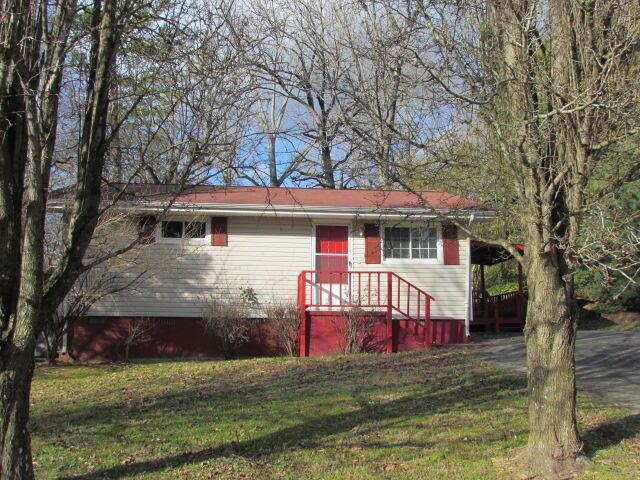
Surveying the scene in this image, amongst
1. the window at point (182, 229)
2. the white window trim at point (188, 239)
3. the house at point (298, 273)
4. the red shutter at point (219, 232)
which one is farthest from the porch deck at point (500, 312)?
the window at point (182, 229)

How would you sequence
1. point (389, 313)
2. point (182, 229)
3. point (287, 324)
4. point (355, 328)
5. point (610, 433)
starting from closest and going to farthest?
1. point (610, 433)
2. point (355, 328)
3. point (287, 324)
4. point (389, 313)
5. point (182, 229)

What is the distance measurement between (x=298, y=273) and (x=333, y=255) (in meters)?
0.88

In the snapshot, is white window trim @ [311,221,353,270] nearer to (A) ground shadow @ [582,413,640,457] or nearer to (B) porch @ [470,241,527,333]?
(B) porch @ [470,241,527,333]

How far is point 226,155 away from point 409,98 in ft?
6.04

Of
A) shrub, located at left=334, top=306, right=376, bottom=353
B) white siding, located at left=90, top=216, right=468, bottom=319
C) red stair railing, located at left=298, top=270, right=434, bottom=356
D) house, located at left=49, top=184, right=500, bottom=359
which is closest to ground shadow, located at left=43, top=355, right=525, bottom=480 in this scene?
shrub, located at left=334, top=306, right=376, bottom=353

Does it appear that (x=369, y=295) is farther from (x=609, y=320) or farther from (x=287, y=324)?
(x=609, y=320)

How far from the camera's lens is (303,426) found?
21.1ft

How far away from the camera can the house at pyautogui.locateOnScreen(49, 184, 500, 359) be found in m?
12.6

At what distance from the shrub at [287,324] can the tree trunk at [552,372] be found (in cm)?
738

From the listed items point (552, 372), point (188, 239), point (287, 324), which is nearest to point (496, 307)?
point (287, 324)

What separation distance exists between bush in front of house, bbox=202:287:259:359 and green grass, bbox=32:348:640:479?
8.42ft

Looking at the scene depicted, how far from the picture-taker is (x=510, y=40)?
4926 mm

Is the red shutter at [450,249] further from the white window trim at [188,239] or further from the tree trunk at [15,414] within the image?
the tree trunk at [15,414]

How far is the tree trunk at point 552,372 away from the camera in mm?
5133
